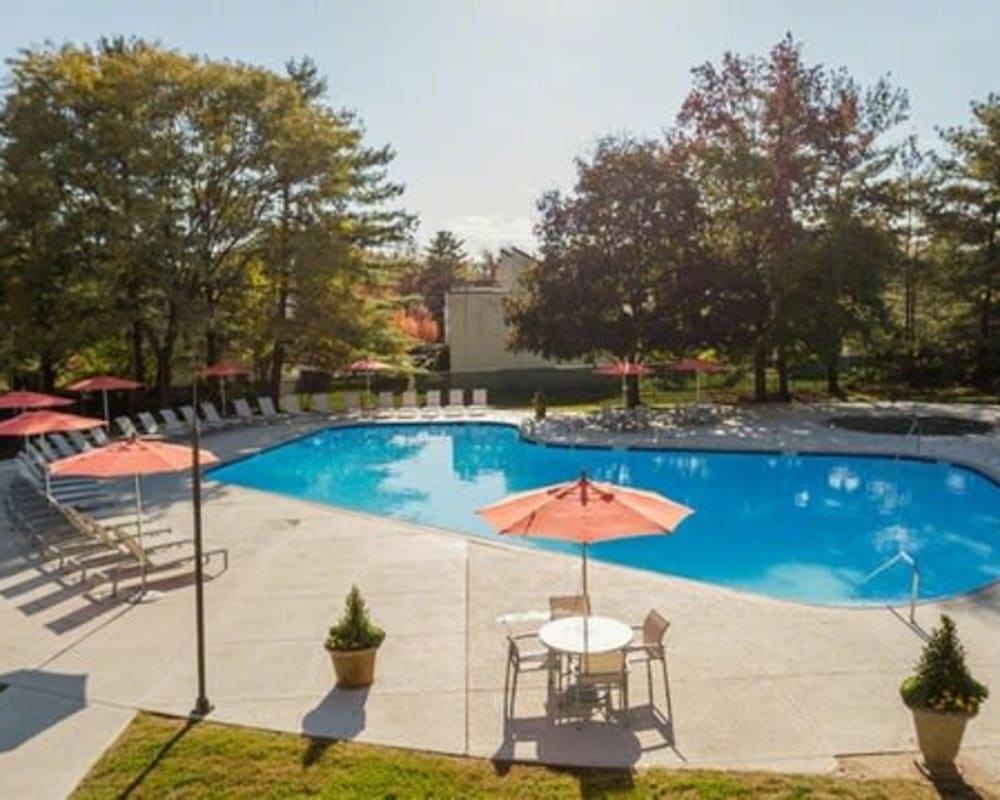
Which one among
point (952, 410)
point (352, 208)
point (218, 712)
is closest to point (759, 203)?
point (952, 410)

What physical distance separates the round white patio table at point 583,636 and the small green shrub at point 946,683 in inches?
80.3

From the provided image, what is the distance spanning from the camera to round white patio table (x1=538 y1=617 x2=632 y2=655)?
6.20m

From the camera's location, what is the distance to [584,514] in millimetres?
6152

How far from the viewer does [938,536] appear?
1342 cm

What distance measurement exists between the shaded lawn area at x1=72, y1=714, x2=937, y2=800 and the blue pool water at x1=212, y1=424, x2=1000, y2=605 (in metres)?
6.00

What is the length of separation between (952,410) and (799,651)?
2048 cm

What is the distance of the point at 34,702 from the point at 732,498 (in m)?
13.0

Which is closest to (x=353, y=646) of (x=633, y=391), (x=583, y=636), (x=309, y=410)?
(x=583, y=636)

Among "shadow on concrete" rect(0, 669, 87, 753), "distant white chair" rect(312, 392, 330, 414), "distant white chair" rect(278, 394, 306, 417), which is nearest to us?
"shadow on concrete" rect(0, 669, 87, 753)

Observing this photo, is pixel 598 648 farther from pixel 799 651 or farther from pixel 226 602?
pixel 226 602

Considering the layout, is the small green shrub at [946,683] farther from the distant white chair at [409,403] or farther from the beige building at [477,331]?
the beige building at [477,331]

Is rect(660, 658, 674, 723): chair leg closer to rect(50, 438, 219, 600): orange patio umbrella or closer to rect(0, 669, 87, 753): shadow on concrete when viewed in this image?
rect(0, 669, 87, 753): shadow on concrete

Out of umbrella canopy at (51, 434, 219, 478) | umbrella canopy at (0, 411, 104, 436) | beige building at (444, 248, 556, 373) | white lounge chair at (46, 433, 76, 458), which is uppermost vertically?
beige building at (444, 248, 556, 373)

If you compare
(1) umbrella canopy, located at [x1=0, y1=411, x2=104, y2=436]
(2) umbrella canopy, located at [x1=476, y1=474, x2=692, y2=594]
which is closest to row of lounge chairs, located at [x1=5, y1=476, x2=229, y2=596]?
(1) umbrella canopy, located at [x1=0, y1=411, x2=104, y2=436]
